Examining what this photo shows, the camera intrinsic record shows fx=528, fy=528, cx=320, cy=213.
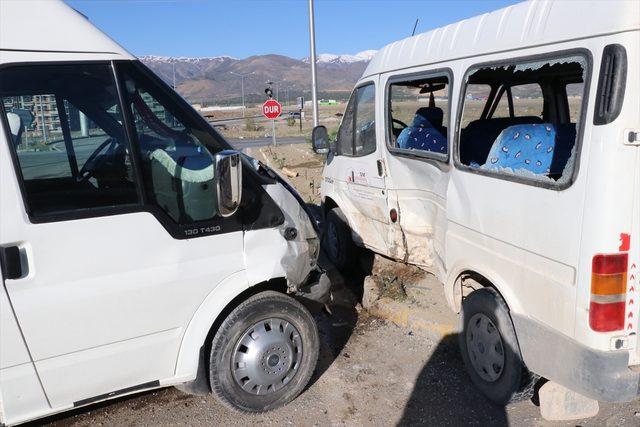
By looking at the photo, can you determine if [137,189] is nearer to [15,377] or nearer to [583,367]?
[15,377]

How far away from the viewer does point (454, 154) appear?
3.85m

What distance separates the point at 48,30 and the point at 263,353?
2292mm

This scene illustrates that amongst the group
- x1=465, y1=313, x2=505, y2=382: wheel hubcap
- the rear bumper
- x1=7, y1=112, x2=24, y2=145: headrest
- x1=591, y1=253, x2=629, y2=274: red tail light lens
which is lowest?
x1=465, y1=313, x2=505, y2=382: wheel hubcap

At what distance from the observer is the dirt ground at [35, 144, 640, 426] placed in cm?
356

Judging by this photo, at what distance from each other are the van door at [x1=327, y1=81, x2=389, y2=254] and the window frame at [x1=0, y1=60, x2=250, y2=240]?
221 cm

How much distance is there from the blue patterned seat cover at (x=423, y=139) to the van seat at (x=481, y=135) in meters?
0.22

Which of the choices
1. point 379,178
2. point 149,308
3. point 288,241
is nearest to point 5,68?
point 149,308

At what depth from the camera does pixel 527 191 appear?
10.0 feet

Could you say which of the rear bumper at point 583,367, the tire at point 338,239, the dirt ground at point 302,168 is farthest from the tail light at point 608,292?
the dirt ground at point 302,168

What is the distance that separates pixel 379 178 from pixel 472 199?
1688 millimetres

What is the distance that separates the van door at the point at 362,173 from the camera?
525 centimetres

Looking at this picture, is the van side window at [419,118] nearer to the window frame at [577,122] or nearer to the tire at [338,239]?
the window frame at [577,122]

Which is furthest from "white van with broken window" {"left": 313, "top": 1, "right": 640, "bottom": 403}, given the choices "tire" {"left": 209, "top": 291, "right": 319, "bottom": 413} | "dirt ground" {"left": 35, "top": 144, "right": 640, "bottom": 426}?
"tire" {"left": 209, "top": 291, "right": 319, "bottom": 413}

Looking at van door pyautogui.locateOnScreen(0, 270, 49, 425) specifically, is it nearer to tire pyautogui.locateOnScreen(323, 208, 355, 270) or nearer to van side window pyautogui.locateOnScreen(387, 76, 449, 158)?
van side window pyautogui.locateOnScreen(387, 76, 449, 158)
